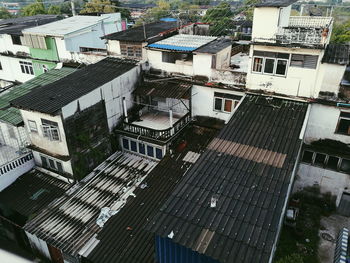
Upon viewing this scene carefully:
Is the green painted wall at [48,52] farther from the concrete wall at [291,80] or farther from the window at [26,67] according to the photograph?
the concrete wall at [291,80]

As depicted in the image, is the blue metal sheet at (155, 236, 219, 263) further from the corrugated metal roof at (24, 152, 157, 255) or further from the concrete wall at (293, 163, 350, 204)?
the concrete wall at (293, 163, 350, 204)

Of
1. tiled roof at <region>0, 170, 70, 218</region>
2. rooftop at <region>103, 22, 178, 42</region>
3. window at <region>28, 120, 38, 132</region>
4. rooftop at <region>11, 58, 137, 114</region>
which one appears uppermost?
rooftop at <region>103, 22, 178, 42</region>

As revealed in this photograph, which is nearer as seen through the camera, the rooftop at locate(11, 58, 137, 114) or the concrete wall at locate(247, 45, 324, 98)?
the concrete wall at locate(247, 45, 324, 98)

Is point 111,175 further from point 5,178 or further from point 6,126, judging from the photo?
point 6,126

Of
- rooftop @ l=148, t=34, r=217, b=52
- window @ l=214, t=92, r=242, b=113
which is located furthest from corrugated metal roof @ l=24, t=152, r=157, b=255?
rooftop @ l=148, t=34, r=217, b=52

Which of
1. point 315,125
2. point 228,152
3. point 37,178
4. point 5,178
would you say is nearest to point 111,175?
point 37,178

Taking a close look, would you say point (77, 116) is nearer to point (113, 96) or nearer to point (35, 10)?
point (113, 96)

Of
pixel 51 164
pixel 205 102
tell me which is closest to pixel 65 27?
pixel 51 164
